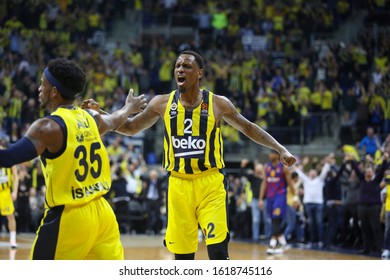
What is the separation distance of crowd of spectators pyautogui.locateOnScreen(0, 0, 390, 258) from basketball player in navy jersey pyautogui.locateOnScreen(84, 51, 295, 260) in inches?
421

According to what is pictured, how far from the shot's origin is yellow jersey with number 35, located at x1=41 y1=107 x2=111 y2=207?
18.6ft

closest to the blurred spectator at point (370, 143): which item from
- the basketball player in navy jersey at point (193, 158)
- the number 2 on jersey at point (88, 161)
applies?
the basketball player in navy jersey at point (193, 158)

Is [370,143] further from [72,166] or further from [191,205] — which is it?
[72,166]

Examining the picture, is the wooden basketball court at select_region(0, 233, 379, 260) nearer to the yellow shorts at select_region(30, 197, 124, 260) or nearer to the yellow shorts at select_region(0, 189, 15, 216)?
the yellow shorts at select_region(0, 189, 15, 216)

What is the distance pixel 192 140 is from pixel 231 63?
18.1 meters

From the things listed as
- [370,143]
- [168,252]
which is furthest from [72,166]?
[370,143]

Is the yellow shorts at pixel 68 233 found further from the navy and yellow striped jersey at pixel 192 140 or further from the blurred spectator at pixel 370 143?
the blurred spectator at pixel 370 143

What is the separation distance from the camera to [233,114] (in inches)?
316

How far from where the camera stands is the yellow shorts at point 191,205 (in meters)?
7.80

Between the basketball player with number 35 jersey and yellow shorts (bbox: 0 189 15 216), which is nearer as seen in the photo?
the basketball player with number 35 jersey

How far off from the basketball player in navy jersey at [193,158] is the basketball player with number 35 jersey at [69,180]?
199 centimetres

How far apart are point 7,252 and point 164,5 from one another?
16797 mm

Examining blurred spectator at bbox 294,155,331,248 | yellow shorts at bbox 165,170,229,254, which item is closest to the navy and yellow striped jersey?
Answer: yellow shorts at bbox 165,170,229,254

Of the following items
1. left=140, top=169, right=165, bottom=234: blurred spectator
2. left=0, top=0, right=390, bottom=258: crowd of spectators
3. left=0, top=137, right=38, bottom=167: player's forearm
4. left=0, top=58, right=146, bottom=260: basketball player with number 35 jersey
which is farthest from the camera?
left=0, top=0, right=390, bottom=258: crowd of spectators
